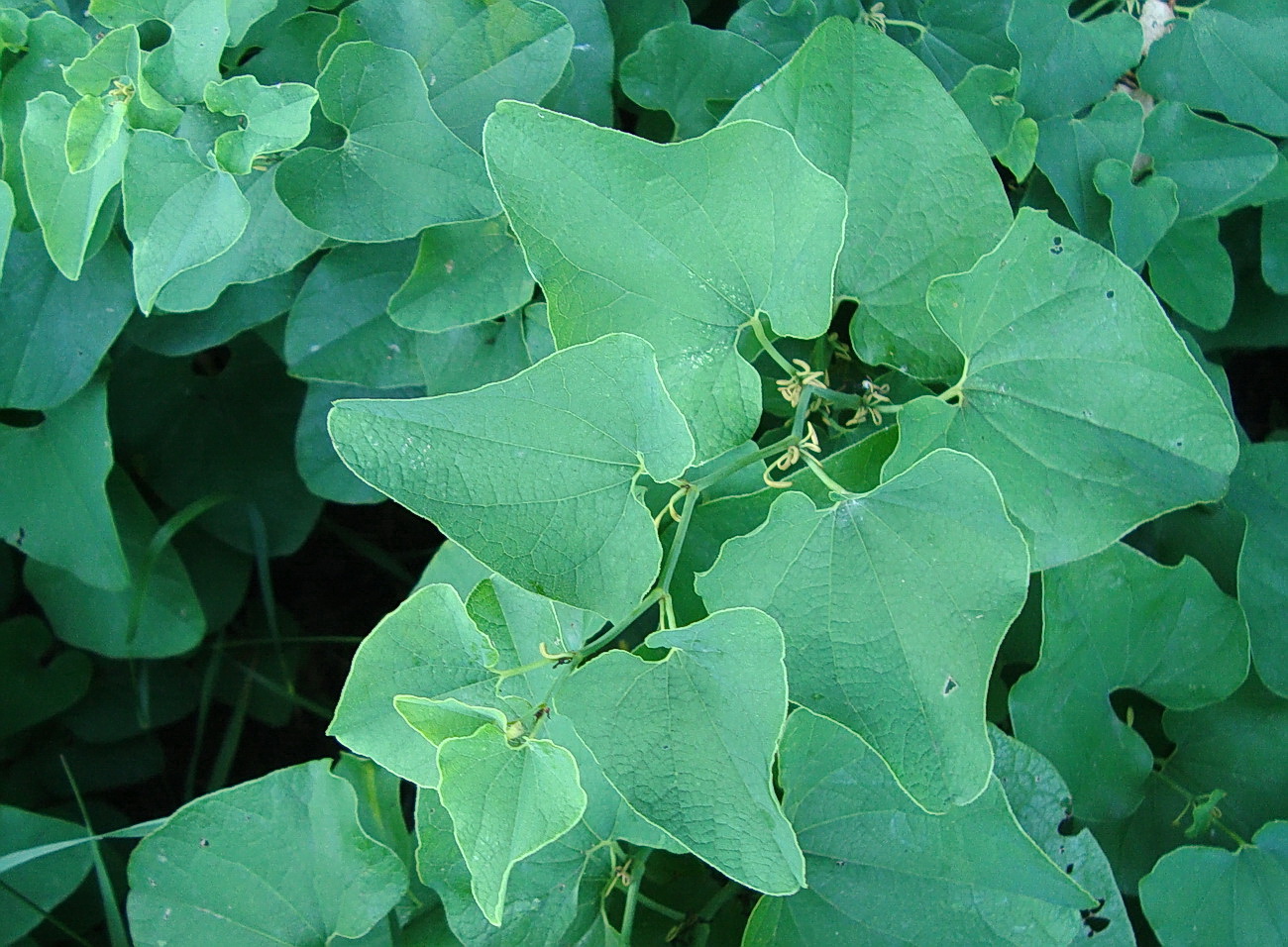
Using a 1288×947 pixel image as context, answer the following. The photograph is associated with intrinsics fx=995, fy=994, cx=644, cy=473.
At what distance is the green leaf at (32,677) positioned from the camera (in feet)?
4.67

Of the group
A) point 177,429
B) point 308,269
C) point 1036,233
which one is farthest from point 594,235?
point 177,429

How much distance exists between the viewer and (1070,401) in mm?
704

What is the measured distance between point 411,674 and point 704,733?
20 centimetres

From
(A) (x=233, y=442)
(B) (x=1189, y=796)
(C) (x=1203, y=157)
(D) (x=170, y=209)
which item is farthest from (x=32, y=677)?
(C) (x=1203, y=157)

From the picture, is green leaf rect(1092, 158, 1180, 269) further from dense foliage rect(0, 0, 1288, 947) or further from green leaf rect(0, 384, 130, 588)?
green leaf rect(0, 384, 130, 588)

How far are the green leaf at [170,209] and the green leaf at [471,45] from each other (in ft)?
0.55

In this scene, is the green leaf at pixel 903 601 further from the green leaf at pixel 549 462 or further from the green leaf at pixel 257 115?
the green leaf at pixel 257 115

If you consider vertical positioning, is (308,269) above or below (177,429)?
above

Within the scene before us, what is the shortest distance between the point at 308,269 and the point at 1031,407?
2.45 feet

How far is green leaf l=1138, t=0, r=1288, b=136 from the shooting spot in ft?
2.98

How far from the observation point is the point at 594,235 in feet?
2.19

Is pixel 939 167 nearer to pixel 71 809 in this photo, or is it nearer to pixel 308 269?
pixel 308 269

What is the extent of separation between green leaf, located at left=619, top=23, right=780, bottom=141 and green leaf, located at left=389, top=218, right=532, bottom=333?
195 millimetres

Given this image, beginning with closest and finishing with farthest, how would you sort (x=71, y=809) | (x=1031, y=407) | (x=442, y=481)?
(x=442, y=481)
(x=1031, y=407)
(x=71, y=809)
